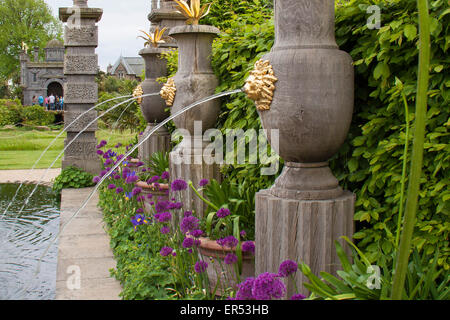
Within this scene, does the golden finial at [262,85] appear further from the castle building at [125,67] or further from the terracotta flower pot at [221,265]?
the castle building at [125,67]

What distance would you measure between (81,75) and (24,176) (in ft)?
8.73

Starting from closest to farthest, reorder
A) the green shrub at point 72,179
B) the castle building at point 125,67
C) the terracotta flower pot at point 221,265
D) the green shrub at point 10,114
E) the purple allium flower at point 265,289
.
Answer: the purple allium flower at point 265,289
the terracotta flower pot at point 221,265
the green shrub at point 72,179
the green shrub at point 10,114
the castle building at point 125,67

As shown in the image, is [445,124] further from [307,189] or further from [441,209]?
[307,189]

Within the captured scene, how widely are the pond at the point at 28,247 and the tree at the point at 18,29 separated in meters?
51.1

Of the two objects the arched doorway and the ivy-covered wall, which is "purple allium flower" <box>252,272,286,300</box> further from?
the arched doorway

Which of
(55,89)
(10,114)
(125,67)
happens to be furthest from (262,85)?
(125,67)

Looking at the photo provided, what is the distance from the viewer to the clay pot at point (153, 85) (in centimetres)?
670

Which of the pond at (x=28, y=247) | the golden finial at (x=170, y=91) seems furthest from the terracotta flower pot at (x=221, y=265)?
the golden finial at (x=170, y=91)

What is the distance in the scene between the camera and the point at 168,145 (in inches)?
264

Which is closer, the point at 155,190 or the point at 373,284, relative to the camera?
the point at 373,284

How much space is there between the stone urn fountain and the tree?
5465 centimetres

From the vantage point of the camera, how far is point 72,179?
898cm

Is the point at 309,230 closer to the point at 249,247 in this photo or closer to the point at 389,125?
the point at 249,247

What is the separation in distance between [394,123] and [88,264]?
2.92m
